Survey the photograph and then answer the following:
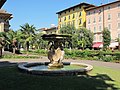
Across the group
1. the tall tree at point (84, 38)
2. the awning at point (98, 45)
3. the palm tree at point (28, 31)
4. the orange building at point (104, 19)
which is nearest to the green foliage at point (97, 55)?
the palm tree at point (28, 31)

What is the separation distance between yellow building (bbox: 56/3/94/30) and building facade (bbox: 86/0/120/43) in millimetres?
2616

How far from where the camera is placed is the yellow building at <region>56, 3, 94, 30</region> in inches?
3002

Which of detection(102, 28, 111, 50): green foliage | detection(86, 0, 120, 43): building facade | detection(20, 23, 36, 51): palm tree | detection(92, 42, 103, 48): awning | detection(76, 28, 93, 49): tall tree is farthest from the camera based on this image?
detection(92, 42, 103, 48): awning

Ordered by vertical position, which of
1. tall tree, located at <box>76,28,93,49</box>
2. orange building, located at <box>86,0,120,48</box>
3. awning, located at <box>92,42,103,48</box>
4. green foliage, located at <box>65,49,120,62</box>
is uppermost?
orange building, located at <box>86,0,120,48</box>

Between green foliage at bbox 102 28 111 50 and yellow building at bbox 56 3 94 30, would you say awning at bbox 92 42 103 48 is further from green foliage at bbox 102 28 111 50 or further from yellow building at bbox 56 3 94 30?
yellow building at bbox 56 3 94 30

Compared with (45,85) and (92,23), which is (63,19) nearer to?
(92,23)

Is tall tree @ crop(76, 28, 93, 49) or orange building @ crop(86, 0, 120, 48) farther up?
orange building @ crop(86, 0, 120, 48)

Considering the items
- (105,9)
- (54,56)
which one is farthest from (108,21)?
(54,56)

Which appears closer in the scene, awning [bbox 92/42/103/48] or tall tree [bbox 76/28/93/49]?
tall tree [bbox 76/28/93/49]

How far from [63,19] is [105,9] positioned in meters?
23.7

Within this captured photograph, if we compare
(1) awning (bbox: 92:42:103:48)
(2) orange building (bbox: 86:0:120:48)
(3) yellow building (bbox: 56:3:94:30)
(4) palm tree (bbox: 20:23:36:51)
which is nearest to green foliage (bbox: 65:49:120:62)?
(4) palm tree (bbox: 20:23:36:51)

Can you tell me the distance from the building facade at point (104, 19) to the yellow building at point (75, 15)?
2.62 meters

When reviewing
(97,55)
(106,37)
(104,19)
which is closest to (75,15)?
(104,19)

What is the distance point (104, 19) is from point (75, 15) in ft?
53.3
